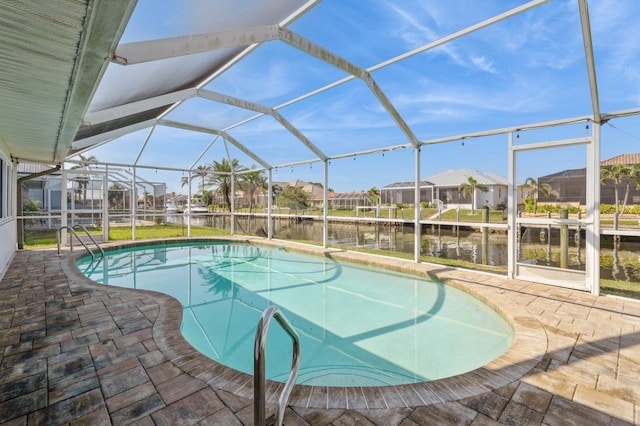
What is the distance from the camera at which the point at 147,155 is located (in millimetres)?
10578

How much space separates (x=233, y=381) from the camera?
2.26 metres

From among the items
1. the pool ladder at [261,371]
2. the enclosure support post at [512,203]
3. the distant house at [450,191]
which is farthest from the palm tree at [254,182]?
the pool ladder at [261,371]

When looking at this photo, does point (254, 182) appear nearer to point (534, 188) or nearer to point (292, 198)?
point (292, 198)

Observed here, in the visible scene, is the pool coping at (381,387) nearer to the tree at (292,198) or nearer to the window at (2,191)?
the window at (2,191)

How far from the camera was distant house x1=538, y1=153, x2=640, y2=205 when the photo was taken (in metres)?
4.42

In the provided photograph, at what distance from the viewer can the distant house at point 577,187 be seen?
14.5ft

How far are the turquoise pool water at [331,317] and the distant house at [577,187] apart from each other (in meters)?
2.21

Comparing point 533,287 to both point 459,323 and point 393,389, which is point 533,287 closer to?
point 459,323

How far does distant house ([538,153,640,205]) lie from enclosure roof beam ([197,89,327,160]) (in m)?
5.36

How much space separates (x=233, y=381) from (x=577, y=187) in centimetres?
562

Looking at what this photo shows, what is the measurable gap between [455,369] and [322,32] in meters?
5.10

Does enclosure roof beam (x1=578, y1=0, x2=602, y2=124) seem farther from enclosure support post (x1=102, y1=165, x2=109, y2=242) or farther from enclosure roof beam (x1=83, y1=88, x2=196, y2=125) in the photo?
enclosure support post (x1=102, y1=165, x2=109, y2=242)

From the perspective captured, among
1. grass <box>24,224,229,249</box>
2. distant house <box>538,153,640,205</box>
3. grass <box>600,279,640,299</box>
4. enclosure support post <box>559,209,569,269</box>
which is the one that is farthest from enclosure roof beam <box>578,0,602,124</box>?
grass <box>24,224,229,249</box>

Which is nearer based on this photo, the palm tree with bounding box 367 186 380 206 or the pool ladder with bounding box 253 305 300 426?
the pool ladder with bounding box 253 305 300 426
